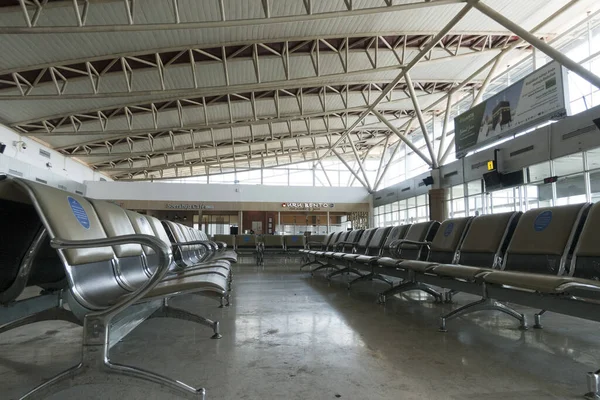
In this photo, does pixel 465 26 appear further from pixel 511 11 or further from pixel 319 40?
pixel 319 40

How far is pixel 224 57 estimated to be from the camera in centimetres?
1103

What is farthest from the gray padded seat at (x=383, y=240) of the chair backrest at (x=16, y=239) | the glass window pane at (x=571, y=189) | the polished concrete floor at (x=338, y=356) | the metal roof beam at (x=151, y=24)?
the glass window pane at (x=571, y=189)

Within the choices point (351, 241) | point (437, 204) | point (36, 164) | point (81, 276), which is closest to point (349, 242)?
point (351, 241)

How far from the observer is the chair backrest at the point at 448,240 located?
3.71m

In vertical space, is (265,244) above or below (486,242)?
below

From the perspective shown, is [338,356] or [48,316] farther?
[338,356]

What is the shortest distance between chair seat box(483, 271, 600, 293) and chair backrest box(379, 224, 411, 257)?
106 inches

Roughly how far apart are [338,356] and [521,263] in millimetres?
1688

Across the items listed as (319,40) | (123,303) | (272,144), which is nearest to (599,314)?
(123,303)

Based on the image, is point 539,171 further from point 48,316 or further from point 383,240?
point 48,316

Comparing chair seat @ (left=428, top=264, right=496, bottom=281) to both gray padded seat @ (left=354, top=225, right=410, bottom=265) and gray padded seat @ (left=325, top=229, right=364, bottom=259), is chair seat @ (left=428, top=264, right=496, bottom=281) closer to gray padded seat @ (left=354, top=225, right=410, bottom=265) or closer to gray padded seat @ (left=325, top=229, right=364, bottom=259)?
gray padded seat @ (left=354, top=225, right=410, bottom=265)

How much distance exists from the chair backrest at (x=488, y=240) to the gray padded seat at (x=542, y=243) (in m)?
0.13

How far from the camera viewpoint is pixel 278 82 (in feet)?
40.2

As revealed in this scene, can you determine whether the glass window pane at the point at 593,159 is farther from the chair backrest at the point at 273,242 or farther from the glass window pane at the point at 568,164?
the chair backrest at the point at 273,242
